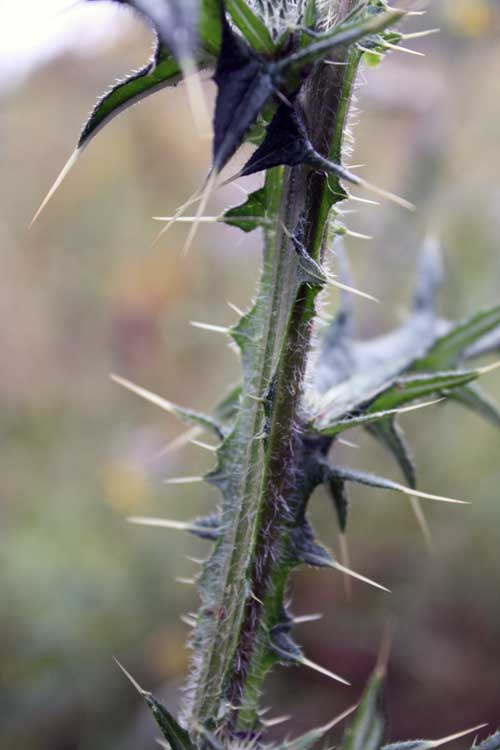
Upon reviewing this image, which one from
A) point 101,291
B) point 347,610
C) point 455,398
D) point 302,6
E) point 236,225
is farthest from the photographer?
point 101,291

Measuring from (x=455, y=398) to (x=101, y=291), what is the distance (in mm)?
4519

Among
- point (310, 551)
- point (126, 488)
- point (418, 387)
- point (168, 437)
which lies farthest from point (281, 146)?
point (168, 437)

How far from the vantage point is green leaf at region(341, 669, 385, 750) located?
1.18m

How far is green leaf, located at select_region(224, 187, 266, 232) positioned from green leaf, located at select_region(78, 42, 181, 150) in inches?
9.7

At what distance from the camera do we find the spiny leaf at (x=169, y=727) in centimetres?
113

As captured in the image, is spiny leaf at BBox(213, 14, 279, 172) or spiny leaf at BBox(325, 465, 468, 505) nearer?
spiny leaf at BBox(213, 14, 279, 172)

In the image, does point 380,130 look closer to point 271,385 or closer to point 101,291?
point 101,291

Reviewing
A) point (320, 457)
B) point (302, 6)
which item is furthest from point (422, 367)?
point (302, 6)

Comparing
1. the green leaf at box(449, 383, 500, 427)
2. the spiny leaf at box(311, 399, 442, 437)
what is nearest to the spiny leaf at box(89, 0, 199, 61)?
the spiny leaf at box(311, 399, 442, 437)

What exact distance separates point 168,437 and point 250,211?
11.9 feet

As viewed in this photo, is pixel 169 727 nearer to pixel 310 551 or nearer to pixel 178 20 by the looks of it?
pixel 310 551

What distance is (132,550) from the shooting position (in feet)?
13.7

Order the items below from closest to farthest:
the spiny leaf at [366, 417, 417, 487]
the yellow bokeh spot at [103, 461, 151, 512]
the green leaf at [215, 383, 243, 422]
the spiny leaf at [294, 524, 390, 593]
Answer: the spiny leaf at [294, 524, 390, 593] < the spiny leaf at [366, 417, 417, 487] < the green leaf at [215, 383, 243, 422] < the yellow bokeh spot at [103, 461, 151, 512]

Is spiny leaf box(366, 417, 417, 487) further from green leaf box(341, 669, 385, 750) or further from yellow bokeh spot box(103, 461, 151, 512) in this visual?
yellow bokeh spot box(103, 461, 151, 512)
